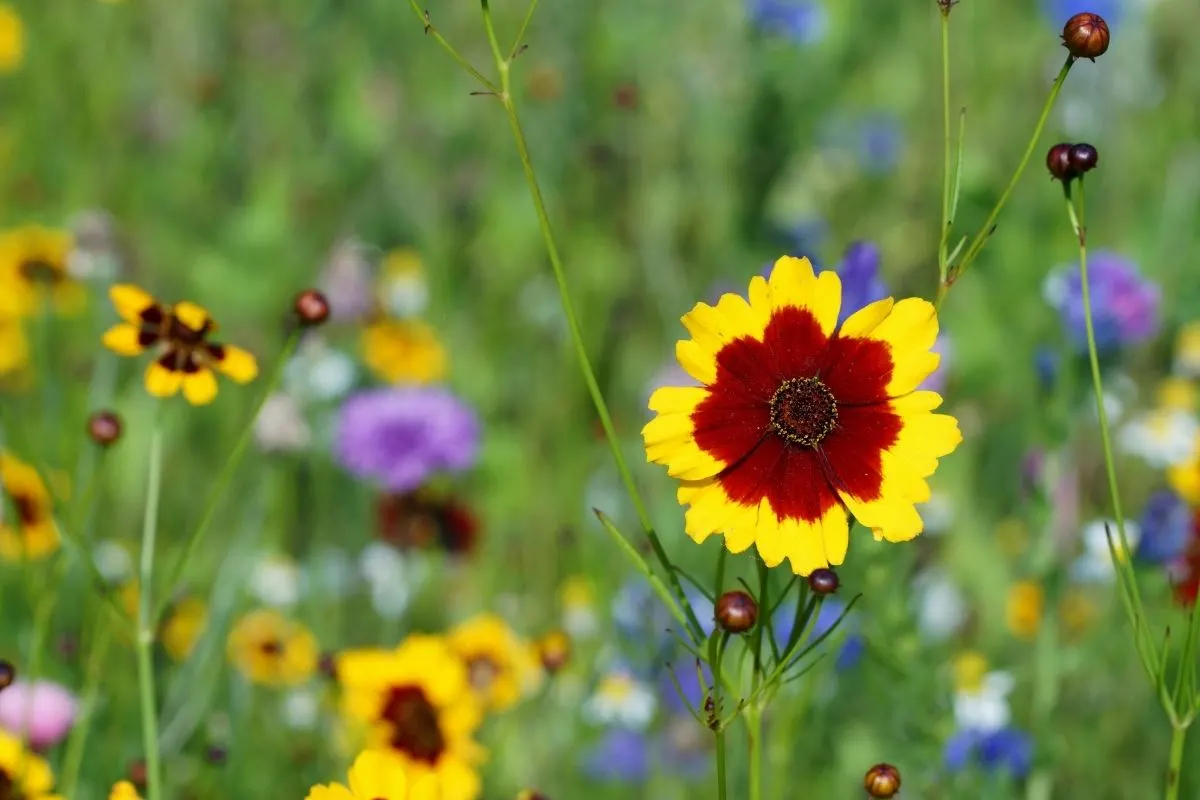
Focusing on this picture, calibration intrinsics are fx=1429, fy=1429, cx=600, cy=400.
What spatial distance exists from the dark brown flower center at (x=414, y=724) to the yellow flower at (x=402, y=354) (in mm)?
1148

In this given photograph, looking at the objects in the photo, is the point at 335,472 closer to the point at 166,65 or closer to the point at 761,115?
the point at 761,115

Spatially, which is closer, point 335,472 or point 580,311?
point 335,472

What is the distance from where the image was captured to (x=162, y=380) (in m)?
1.10

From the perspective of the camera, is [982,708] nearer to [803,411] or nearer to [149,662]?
[803,411]

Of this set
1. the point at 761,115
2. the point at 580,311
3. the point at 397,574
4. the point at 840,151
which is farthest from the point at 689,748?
the point at 840,151

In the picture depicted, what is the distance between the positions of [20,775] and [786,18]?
2.10 m

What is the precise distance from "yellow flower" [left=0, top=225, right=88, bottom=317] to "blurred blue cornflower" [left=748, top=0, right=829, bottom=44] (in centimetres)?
137

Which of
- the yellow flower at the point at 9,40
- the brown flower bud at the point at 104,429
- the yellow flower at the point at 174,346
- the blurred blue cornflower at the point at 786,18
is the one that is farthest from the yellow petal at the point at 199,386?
the yellow flower at the point at 9,40

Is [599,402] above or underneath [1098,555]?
underneath

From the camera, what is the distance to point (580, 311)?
2.80 metres

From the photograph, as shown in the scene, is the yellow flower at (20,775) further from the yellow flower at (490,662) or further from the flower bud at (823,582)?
the flower bud at (823,582)

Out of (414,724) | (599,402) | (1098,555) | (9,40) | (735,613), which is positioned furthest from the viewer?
(9,40)

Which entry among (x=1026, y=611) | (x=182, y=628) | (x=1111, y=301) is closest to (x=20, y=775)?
(x=182, y=628)

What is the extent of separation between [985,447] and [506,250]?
1.07m
